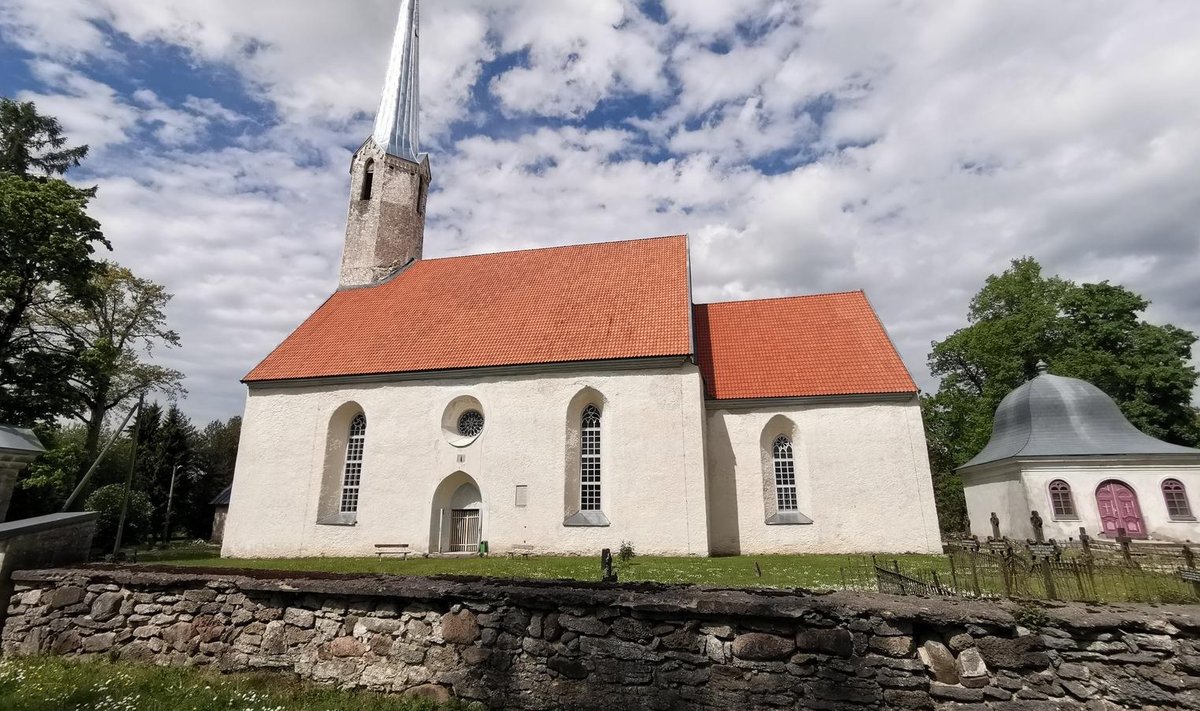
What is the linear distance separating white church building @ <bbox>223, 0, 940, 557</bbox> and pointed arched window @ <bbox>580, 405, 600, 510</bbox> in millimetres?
46

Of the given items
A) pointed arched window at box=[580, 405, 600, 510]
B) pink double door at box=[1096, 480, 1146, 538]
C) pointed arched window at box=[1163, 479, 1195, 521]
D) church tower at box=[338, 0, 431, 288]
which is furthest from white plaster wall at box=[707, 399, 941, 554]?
church tower at box=[338, 0, 431, 288]

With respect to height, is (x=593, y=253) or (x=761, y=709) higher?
(x=593, y=253)

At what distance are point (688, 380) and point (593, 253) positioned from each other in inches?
314

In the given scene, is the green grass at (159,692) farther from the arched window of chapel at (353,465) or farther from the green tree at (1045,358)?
the green tree at (1045,358)

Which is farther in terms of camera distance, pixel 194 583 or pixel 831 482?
pixel 831 482

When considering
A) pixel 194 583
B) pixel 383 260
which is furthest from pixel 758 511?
pixel 383 260

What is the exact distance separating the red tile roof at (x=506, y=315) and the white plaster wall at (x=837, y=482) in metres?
Answer: 4.41

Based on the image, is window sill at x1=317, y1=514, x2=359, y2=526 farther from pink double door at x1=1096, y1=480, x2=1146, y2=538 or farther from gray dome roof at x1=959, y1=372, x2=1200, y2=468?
pink double door at x1=1096, y1=480, x2=1146, y2=538

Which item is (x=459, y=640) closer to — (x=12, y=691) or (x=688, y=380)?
(x=12, y=691)

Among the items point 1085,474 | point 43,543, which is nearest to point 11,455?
point 43,543

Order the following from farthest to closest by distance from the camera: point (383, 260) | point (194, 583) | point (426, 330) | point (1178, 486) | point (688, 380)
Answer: point (383, 260) < point (426, 330) < point (1178, 486) < point (688, 380) < point (194, 583)

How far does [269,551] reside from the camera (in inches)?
729

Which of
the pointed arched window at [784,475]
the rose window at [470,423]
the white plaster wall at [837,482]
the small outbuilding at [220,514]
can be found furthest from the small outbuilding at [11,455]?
the small outbuilding at [220,514]

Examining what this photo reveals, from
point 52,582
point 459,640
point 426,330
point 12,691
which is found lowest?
point 12,691
